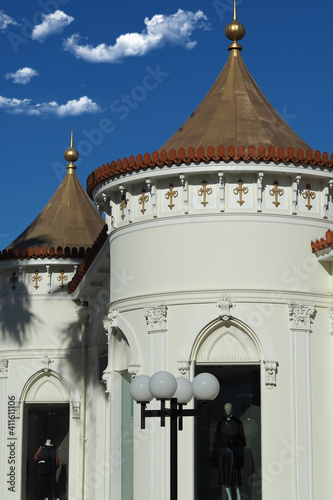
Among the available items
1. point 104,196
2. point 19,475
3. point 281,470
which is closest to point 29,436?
point 19,475

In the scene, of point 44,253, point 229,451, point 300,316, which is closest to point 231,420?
point 229,451

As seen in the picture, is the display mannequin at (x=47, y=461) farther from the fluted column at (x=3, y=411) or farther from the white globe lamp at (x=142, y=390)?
the white globe lamp at (x=142, y=390)

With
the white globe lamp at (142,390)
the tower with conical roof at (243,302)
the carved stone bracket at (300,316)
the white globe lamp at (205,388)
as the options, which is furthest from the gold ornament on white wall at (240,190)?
the white globe lamp at (142,390)

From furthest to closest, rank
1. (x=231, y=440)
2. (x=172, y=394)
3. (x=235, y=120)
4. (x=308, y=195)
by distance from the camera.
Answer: (x=235, y=120) < (x=308, y=195) < (x=231, y=440) < (x=172, y=394)

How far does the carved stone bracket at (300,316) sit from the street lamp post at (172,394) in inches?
163

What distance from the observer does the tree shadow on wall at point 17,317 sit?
25.5 m

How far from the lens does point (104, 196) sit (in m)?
19.4

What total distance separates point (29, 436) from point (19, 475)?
1736 mm

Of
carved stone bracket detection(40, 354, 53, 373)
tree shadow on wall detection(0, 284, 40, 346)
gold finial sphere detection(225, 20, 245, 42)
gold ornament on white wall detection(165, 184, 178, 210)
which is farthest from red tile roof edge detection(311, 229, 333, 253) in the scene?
tree shadow on wall detection(0, 284, 40, 346)

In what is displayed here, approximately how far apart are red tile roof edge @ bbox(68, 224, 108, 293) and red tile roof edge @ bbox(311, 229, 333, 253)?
5.00 m

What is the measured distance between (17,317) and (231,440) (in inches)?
385

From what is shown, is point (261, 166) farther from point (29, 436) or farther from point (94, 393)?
point (29, 436)

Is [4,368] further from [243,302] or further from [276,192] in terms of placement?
[276,192]

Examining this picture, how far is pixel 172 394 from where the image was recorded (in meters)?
12.6
